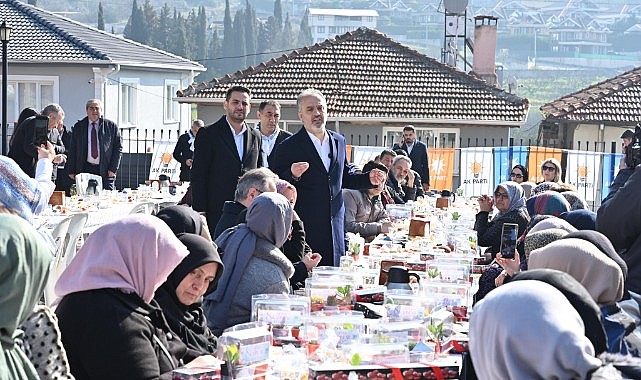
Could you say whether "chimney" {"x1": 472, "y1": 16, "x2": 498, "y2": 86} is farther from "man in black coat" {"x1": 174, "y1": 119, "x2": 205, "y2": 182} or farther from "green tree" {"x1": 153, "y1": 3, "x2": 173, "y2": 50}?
"green tree" {"x1": 153, "y1": 3, "x2": 173, "y2": 50}

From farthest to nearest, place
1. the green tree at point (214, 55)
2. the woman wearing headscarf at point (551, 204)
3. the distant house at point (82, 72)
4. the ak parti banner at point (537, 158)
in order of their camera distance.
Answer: the green tree at point (214, 55) < the distant house at point (82, 72) < the ak parti banner at point (537, 158) < the woman wearing headscarf at point (551, 204)

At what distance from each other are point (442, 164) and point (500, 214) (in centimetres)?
1311

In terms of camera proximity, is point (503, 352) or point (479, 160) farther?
point (479, 160)

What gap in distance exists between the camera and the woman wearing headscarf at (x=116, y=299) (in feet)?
13.4

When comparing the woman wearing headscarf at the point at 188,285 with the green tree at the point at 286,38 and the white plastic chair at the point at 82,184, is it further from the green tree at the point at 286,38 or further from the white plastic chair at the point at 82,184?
the green tree at the point at 286,38

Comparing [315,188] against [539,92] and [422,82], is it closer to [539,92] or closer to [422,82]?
[422,82]

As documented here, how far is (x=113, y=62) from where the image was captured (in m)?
34.7

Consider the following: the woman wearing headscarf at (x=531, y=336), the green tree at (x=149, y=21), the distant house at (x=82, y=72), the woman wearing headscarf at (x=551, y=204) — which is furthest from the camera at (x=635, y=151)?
the green tree at (x=149, y=21)

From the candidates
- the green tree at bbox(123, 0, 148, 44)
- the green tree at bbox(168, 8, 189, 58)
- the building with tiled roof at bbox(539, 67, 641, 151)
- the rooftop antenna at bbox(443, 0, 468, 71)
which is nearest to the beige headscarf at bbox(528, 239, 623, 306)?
the building with tiled roof at bbox(539, 67, 641, 151)

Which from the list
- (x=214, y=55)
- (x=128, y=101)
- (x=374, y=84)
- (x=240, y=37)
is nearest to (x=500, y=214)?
(x=374, y=84)

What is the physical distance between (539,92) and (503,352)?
13474 cm

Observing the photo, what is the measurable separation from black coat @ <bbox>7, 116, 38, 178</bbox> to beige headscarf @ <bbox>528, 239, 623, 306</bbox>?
7366mm

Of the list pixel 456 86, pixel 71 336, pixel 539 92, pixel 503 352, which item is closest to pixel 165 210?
pixel 71 336

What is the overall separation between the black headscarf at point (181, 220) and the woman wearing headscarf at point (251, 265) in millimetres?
483
